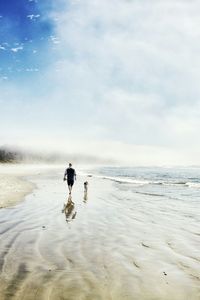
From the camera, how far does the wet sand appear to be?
6.55 meters

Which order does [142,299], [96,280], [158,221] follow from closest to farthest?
[142,299], [96,280], [158,221]

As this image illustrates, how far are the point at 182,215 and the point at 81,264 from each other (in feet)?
31.3

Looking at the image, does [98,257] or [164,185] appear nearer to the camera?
[98,257]

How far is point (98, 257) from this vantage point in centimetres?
894

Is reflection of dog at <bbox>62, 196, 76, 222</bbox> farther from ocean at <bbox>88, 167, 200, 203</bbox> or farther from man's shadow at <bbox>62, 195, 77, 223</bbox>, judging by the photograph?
ocean at <bbox>88, 167, 200, 203</bbox>

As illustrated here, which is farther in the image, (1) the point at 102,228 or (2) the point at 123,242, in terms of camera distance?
(1) the point at 102,228

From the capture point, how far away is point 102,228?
13016 millimetres

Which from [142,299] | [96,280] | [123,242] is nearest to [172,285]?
[142,299]

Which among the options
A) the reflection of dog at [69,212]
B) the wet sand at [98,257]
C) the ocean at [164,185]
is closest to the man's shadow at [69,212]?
the reflection of dog at [69,212]

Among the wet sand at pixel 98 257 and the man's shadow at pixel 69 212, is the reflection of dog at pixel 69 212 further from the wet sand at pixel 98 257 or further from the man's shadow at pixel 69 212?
the wet sand at pixel 98 257

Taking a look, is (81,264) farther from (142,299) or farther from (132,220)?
(132,220)

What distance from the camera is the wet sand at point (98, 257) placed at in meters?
6.55

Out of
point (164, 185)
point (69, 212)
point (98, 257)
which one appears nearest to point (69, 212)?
point (69, 212)

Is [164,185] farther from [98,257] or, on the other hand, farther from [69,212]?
[98,257]
